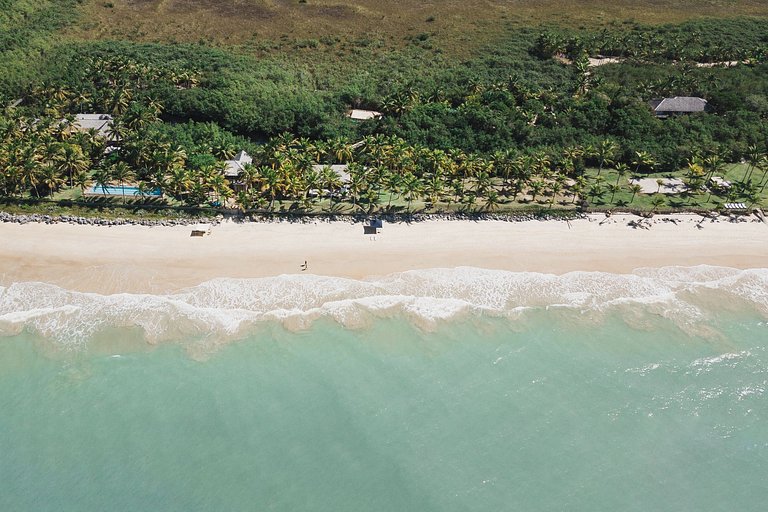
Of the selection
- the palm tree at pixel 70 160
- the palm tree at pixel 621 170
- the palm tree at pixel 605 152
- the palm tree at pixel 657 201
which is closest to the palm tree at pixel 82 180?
the palm tree at pixel 70 160

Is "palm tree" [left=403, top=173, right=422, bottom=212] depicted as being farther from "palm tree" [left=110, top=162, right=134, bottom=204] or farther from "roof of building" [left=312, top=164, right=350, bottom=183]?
"palm tree" [left=110, top=162, right=134, bottom=204]

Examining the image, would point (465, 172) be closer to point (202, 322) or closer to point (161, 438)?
point (202, 322)

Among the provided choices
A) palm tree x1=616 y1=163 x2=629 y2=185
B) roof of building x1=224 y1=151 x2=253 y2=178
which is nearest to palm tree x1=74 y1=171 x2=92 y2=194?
roof of building x1=224 y1=151 x2=253 y2=178

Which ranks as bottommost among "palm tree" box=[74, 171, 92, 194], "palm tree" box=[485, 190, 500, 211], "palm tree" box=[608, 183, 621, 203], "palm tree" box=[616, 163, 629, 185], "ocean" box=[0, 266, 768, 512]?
"ocean" box=[0, 266, 768, 512]

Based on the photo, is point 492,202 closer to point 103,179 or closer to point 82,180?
point 103,179

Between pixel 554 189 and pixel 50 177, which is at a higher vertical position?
pixel 554 189

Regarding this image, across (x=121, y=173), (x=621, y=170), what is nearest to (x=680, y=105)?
(x=621, y=170)
